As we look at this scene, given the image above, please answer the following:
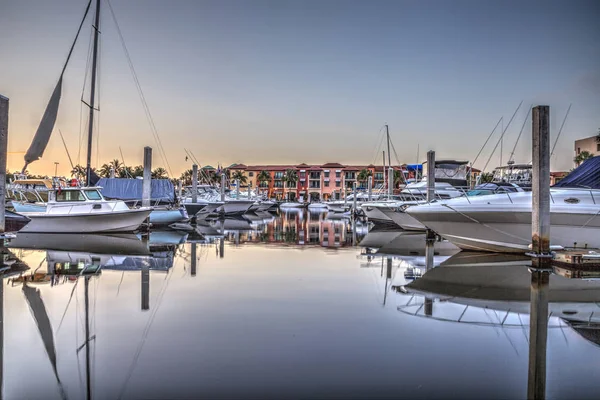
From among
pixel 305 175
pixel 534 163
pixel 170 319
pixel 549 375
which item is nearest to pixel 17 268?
pixel 170 319

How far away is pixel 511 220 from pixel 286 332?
36.1ft

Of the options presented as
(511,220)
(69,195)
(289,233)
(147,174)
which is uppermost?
(147,174)

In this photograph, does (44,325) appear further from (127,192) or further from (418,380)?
(127,192)

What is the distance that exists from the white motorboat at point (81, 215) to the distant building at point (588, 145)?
62109 mm

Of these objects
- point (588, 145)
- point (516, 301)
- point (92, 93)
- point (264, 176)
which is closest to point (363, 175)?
point (264, 176)

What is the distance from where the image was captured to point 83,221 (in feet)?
80.4

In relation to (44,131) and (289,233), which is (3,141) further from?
(289,233)

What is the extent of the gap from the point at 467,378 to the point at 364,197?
189 ft

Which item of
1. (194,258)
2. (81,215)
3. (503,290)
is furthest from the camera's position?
(81,215)

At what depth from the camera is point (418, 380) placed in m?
5.32

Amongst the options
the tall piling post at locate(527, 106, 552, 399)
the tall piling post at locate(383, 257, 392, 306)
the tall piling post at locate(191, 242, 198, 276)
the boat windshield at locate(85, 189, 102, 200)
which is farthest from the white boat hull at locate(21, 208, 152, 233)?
the tall piling post at locate(527, 106, 552, 399)

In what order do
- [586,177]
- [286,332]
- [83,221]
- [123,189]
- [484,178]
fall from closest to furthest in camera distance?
[286,332] → [586,177] → [83,221] → [123,189] → [484,178]

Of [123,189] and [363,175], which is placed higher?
[363,175]

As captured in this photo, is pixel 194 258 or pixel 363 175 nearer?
pixel 194 258
